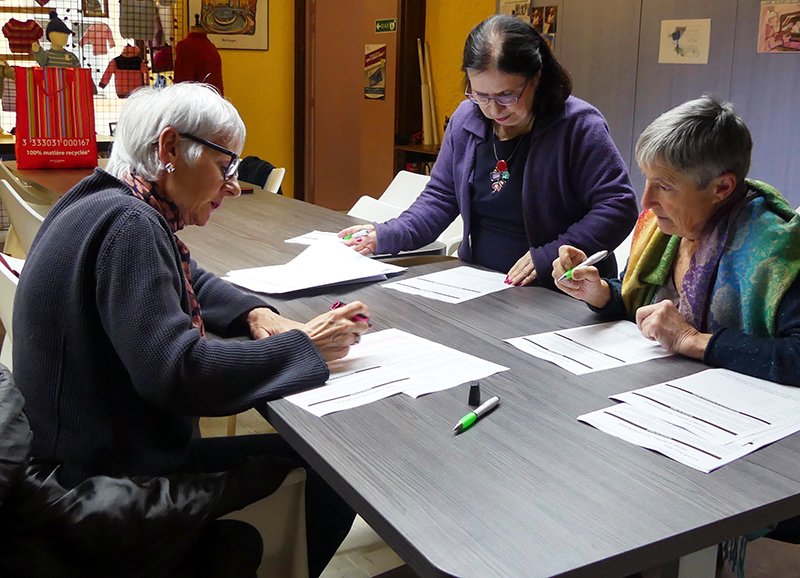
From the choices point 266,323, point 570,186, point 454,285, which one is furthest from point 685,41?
point 266,323

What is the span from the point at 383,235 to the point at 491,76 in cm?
60

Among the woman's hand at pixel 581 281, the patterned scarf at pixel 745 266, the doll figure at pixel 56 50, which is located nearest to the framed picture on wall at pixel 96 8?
the doll figure at pixel 56 50

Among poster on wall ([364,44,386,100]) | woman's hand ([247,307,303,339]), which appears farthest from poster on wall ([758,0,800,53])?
poster on wall ([364,44,386,100])

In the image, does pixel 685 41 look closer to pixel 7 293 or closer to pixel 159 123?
pixel 159 123

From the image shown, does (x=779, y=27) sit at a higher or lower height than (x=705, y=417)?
higher

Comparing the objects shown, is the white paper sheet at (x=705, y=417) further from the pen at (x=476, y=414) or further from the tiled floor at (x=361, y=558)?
the tiled floor at (x=361, y=558)

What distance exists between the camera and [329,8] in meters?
7.59

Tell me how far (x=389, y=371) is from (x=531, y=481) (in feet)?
1.57

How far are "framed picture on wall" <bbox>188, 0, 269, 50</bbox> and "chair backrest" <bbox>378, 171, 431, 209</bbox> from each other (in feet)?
11.9

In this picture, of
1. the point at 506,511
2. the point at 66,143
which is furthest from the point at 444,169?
the point at 66,143

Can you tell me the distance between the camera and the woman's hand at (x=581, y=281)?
186cm

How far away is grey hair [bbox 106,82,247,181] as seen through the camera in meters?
1.48

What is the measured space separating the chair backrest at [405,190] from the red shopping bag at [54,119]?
1.75 metres

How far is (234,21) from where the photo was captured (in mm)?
6859
